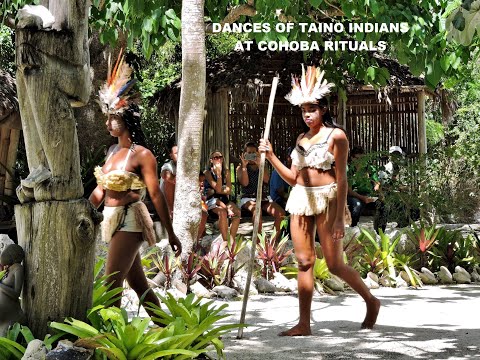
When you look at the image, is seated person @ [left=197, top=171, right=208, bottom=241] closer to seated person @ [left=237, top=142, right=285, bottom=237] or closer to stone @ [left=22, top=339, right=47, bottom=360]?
seated person @ [left=237, top=142, right=285, bottom=237]

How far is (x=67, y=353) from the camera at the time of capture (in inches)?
164

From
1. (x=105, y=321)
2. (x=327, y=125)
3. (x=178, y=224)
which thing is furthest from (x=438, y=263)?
(x=105, y=321)

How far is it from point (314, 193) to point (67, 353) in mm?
2542

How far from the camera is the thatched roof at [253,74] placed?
1323 cm

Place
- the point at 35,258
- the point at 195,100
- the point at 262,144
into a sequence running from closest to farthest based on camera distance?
the point at 35,258
the point at 262,144
the point at 195,100

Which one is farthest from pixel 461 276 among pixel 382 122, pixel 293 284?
pixel 382 122

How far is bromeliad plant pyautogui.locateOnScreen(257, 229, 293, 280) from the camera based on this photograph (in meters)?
9.38

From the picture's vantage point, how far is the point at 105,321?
4.79 meters

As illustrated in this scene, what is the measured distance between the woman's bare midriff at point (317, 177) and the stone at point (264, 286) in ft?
9.97

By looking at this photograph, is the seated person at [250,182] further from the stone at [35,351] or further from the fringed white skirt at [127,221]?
the stone at [35,351]

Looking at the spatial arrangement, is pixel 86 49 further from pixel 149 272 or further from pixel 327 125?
pixel 149 272

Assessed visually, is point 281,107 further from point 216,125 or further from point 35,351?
point 35,351

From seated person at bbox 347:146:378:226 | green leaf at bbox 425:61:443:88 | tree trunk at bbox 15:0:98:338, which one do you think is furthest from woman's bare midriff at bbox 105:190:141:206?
seated person at bbox 347:146:378:226

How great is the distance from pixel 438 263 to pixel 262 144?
4920 mm
